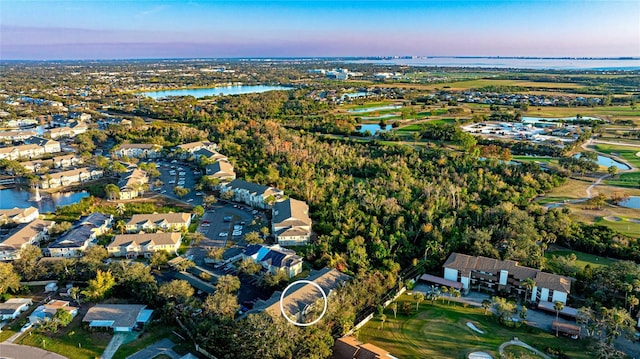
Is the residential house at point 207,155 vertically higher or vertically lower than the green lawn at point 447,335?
higher

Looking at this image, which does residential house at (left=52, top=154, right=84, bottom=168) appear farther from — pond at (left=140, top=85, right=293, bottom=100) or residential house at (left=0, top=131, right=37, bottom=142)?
pond at (left=140, top=85, right=293, bottom=100)

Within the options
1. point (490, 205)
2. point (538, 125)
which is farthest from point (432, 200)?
point (538, 125)

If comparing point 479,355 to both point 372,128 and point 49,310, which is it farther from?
point 372,128

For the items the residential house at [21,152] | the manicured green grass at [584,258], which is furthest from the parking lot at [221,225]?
the residential house at [21,152]

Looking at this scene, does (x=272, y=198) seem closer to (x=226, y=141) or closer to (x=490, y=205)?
(x=490, y=205)

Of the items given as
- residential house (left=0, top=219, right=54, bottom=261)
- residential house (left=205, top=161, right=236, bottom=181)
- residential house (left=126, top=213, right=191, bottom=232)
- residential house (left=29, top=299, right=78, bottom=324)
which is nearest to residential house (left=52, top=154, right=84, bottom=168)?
residential house (left=205, top=161, right=236, bottom=181)

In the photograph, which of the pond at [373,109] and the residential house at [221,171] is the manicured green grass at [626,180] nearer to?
the residential house at [221,171]
